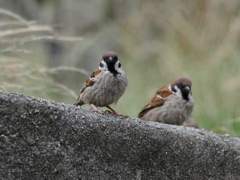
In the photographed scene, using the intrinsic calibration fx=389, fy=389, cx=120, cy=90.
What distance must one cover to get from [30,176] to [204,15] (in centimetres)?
632

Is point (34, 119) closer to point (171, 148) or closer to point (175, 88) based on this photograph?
point (171, 148)

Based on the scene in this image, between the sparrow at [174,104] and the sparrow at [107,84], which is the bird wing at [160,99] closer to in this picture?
the sparrow at [174,104]

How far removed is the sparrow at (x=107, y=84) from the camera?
294 cm

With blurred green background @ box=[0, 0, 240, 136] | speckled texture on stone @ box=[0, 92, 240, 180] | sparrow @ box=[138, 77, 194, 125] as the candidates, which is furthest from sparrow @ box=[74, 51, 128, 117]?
blurred green background @ box=[0, 0, 240, 136]

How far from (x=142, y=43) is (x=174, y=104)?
4020mm

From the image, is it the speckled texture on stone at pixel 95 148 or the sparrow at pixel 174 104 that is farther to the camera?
the sparrow at pixel 174 104

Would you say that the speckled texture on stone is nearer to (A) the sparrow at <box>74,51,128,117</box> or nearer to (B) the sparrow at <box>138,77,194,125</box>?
(A) the sparrow at <box>74,51,128,117</box>

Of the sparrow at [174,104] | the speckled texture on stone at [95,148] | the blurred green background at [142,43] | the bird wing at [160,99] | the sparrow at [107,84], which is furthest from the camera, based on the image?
the blurred green background at [142,43]

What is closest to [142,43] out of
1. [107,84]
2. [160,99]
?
[160,99]

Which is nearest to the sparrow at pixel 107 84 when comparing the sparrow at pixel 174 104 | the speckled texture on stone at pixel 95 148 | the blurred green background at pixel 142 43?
→ the speckled texture on stone at pixel 95 148

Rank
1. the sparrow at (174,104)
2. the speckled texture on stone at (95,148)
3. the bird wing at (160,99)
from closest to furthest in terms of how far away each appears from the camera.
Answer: the speckled texture on stone at (95,148) < the sparrow at (174,104) < the bird wing at (160,99)

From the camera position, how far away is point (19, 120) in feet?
6.46

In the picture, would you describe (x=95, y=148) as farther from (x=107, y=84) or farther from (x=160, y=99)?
(x=160, y=99)

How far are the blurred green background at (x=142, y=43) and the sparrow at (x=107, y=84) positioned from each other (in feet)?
9.37
